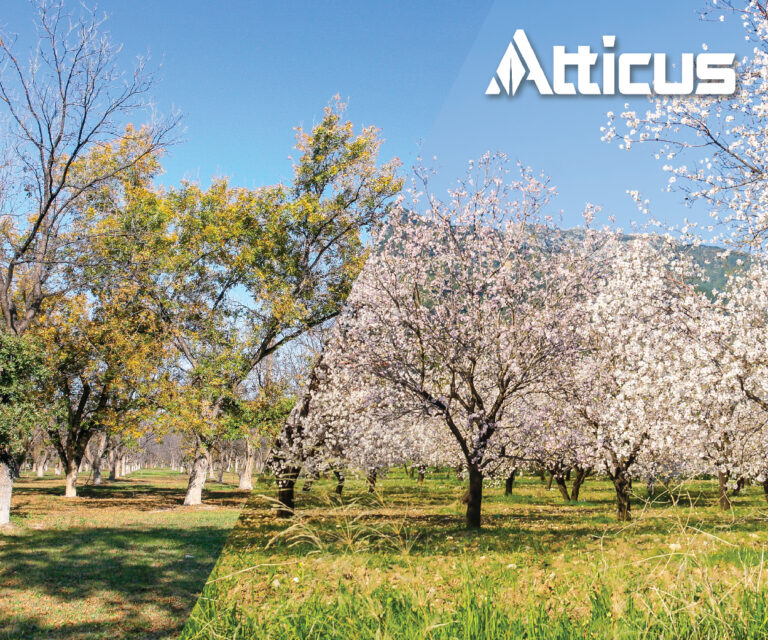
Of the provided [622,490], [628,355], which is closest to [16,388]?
[628,355]

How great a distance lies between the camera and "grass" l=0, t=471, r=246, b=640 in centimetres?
1002

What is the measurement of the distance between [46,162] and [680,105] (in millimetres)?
18226

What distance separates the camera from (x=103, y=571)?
1424cm

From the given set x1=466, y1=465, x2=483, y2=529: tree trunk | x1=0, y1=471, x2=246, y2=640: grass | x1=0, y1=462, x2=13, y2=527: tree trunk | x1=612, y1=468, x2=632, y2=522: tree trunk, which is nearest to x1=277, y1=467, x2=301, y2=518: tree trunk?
x1=0, y1=471, x2=246, y2=640: grass

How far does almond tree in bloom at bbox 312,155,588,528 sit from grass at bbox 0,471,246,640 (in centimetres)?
620

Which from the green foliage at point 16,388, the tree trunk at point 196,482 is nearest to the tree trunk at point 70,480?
the tree trunk at point 196,482

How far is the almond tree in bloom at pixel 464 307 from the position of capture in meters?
14.2

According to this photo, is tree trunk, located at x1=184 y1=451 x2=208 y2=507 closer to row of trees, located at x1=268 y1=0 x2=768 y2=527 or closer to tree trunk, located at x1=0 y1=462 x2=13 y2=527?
tree trunk, located at x1=0 y1=462 x2=13 y2=527

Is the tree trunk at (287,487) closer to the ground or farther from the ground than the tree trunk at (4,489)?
farther from the ground

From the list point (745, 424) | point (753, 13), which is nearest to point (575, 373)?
point (745, 424)

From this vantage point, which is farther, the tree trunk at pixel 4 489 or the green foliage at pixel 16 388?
the tree trunk at pixel 4 489

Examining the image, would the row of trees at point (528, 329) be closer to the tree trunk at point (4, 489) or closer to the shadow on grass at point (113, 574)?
the shadow on grass at point (113, 574)

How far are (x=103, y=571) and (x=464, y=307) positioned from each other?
33.4 feet

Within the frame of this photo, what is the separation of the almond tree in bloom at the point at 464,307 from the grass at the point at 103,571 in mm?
6202
